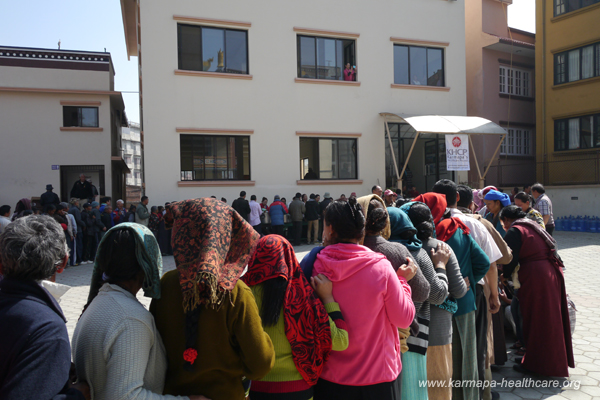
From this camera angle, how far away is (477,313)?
3559 millimetres

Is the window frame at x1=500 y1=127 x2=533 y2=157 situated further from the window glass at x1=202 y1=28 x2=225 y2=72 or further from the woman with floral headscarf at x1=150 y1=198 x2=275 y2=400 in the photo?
the woman with floral headscarf at x1=150 y1=198 x2=275 y2=400

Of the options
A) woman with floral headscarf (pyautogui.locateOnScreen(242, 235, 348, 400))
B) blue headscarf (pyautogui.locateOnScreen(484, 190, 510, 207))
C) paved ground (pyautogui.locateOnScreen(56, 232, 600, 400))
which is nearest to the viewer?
woman with floral headscarf (pyautogui.locateOnScreen(242, 235, 348, 400))

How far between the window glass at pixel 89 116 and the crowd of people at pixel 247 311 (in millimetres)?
16606

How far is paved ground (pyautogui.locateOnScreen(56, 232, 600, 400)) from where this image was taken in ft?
12.4

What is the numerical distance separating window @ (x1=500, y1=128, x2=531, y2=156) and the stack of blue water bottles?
420cm

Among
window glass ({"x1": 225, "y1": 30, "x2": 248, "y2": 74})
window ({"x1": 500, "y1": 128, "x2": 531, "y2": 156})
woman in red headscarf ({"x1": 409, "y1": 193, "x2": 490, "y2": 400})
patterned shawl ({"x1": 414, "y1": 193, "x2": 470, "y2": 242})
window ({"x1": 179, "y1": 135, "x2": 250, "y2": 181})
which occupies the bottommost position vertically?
woman in red headscarf ({"x1": 409, "y1": 193, "x2": 490, "y2": 400})

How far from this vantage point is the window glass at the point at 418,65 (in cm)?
1691

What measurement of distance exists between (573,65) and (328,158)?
1189 cm

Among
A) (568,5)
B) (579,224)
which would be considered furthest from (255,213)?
(568,5)

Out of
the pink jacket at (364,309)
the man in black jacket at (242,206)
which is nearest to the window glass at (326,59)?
the man in black jacket at (242,206)

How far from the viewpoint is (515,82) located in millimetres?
20344

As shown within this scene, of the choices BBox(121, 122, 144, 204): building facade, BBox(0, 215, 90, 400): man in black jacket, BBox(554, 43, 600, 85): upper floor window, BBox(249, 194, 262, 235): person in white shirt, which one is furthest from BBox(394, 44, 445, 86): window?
BBox(121, 122, 144, 204): building facade

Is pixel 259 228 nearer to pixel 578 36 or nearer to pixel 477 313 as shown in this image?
pixel 477 313

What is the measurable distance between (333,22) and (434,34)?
176 inches
